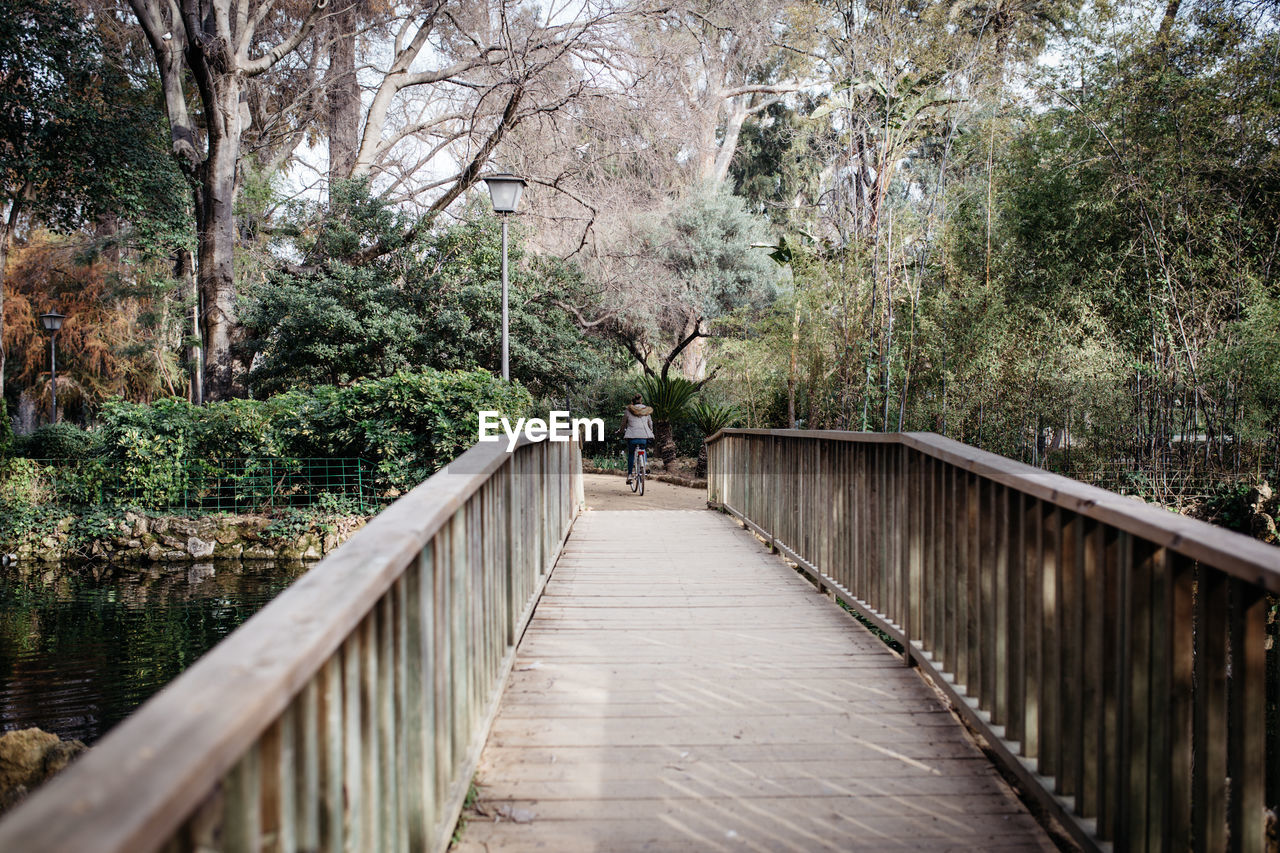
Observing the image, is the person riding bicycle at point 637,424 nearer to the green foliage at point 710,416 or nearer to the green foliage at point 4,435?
the green foliage at point 710,416

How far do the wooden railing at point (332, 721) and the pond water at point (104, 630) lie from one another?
4.71 m

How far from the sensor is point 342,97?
59.5 feet

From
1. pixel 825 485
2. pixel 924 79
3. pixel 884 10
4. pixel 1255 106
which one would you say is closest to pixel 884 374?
pixel 924 79

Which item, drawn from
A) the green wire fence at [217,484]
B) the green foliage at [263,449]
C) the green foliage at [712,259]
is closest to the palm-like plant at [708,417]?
the green foliage at [712,259]

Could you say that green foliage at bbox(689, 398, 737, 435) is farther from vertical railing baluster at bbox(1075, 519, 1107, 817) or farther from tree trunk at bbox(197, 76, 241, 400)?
vertical railing baluster at bbox(1075, 519, 1107, 817)

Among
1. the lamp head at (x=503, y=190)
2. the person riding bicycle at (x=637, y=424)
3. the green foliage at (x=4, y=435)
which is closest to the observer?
the lamp head at (x=503, y=190)

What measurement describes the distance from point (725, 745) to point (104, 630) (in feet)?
26.0

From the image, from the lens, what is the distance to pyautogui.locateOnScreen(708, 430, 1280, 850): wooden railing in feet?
5.47

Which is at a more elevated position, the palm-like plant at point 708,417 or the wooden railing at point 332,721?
the palm-like plant at point 708,417

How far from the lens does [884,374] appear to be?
10.7 meters

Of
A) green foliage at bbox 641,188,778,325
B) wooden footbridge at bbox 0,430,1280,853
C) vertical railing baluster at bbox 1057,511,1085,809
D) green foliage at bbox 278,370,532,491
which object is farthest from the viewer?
green foliage at bbox 641,188,778,325

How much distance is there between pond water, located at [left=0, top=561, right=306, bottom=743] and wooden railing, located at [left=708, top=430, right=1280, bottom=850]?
553 centimetres

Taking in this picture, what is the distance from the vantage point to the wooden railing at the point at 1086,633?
1.67 m

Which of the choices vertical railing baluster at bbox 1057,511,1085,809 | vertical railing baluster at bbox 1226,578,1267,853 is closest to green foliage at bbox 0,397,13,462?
vertical railing baluster at bbox 1057,511,1085,809
